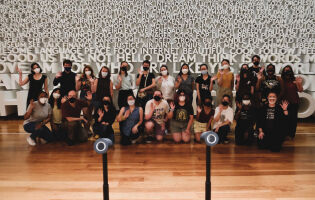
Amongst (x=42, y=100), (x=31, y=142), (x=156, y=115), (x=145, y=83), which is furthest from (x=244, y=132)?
(x=31, y=142)

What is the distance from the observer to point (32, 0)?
6.80 meters

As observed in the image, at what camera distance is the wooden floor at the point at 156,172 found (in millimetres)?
3040

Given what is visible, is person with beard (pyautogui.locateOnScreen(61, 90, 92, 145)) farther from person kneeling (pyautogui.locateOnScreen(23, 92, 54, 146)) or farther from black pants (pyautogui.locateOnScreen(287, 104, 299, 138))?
black pants (pyautogui.locateOnScreen(287, 104, 299, 138))

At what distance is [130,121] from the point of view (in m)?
4.82

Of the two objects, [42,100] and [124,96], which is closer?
[42,100]

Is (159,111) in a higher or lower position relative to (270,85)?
lower

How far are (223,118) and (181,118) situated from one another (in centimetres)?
71

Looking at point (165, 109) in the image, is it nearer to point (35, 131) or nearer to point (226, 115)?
point (226, 115)

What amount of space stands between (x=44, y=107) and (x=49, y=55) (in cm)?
248

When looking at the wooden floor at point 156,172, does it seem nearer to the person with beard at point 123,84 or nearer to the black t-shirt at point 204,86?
the black t-shirt at point 204,86

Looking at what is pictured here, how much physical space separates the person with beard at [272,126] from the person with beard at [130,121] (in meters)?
1.99

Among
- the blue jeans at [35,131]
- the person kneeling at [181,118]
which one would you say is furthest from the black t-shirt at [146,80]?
the blue jeans at [35,131]

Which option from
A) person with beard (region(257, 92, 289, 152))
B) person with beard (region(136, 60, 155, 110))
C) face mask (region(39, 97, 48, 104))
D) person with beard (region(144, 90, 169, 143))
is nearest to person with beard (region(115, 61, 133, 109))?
person with beard (region(136, 60, 155, 110))

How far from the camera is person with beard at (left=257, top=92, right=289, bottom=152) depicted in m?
4.40
